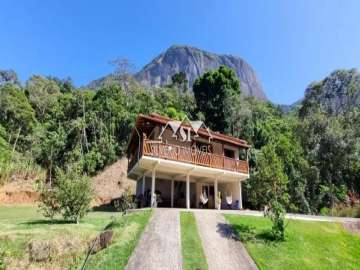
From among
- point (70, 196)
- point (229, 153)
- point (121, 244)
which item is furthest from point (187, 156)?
point (121, 244)

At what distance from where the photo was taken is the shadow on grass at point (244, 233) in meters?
12.4

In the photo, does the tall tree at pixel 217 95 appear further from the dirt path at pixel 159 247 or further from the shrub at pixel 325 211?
the dirt path at pixel 159 247

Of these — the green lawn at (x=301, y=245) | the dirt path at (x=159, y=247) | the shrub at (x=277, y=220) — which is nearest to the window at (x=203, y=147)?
the green lawn at (x=301, y=245)

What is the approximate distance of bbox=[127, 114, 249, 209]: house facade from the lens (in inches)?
715

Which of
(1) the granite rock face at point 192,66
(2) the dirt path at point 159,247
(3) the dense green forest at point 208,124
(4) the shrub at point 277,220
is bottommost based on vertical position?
(2) the dirt path at point 159,247

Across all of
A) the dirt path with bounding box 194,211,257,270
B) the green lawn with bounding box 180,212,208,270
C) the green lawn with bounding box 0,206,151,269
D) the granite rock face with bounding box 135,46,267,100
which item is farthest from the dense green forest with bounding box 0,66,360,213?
the granite rock face with bounding box 135,46,267,100

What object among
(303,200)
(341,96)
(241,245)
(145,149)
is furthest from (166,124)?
(341,96)

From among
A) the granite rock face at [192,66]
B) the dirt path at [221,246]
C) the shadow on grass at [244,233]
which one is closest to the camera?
the dirt path at [221,246]

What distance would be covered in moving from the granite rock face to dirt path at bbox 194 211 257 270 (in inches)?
5856

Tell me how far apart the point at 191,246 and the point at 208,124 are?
29.5 metres

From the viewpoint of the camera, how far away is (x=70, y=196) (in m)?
14.0

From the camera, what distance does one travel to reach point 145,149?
685 inches

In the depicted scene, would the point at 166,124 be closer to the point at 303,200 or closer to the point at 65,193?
the point at 65,193

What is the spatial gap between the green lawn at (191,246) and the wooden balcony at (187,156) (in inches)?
186
